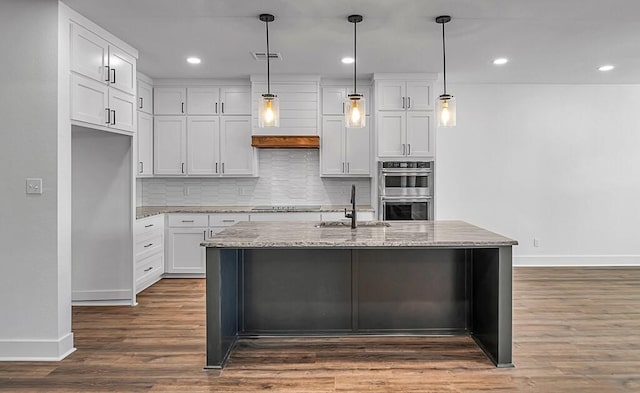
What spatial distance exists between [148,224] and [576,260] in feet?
18.6

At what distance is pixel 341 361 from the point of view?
3051mm

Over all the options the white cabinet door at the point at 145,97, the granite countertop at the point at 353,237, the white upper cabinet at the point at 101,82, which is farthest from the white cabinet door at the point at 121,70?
the granite countertop at the point at 353,237

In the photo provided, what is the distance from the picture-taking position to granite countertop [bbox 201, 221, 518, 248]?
2.80 m

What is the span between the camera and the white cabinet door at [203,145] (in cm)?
579

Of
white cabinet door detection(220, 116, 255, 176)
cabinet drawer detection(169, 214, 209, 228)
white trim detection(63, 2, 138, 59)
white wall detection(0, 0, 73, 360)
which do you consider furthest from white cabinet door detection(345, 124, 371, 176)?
white wall detection(0, 0, 73, 360)

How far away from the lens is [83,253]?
4410 millimetres

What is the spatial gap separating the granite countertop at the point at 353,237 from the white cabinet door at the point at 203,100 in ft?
8.76

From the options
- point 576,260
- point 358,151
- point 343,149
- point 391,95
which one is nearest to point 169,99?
point 343,149

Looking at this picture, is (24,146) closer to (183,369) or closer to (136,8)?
(136,8)

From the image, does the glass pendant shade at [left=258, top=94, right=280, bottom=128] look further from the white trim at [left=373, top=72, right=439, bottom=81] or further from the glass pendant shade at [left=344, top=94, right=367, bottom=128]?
the white trim at [left=373, top=72, right=439, bottom=81]

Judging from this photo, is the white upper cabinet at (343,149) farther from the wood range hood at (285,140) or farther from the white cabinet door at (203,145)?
the white cabinet door at (203,145)

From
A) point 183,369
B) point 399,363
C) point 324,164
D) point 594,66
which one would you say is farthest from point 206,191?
point 594,66

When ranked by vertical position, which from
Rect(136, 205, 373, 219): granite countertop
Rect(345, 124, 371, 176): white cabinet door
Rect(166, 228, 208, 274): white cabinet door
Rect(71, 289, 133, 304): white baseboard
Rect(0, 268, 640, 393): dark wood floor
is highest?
Rect(345, 124, 371, 176): white cabinet door

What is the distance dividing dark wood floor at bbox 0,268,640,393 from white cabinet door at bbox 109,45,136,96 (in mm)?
2128
